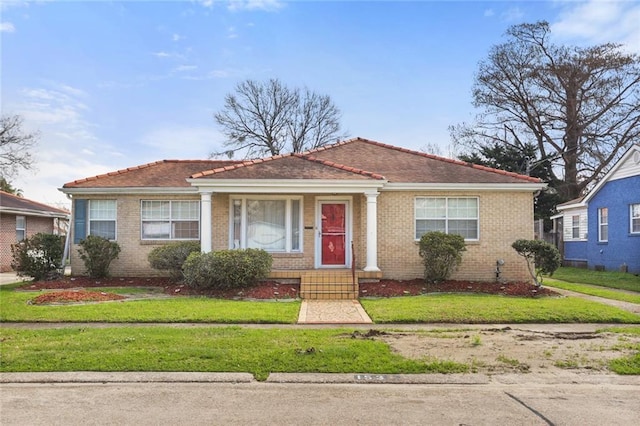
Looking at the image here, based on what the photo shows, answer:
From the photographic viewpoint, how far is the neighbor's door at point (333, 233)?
14992mm

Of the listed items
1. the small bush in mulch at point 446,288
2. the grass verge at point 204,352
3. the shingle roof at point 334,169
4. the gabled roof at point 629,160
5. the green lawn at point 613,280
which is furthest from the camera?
the gabled roof at point 629,160

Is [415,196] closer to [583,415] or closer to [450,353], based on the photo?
[450,353]

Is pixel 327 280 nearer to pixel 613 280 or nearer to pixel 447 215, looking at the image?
pixel 447 215

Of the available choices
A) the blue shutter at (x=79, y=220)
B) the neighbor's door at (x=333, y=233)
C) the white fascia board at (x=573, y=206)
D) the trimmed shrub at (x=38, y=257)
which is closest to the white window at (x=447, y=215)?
the neighbor's door at (x=333, y=233)

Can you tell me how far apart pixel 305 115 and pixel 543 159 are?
1955cm

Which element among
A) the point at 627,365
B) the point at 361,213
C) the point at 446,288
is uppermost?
the point at 361,213

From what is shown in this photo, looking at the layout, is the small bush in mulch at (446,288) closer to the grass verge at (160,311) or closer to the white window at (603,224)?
the grass verge at (160,311)

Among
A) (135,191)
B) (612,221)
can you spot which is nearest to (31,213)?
(135,191)

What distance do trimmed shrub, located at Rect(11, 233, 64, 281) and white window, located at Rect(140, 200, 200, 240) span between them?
8.93 feet

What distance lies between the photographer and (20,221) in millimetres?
22797

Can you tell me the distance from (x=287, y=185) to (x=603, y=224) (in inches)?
651

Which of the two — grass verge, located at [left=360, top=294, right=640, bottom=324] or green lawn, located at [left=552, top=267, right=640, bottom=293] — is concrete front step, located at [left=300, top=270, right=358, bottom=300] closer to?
grass verge, located at [left=360, top=294, right=640, bottom=324]

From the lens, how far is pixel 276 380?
559cm

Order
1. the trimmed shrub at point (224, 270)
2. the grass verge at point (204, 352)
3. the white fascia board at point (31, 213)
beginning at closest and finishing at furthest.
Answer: the grass verge at point (204, 352) < the trimmed shrub at point (224, 270) < the white fascia board at point (31, 213)
